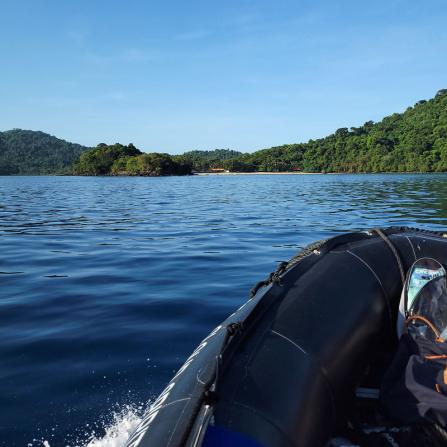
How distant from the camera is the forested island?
88.1 m

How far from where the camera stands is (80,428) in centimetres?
258

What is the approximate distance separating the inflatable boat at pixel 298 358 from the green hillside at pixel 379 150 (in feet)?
277

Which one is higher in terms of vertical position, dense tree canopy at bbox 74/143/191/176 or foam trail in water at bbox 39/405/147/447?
dense tree canopy at bbox 74/143/191/176

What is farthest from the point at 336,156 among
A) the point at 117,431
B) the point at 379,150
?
the point at 117,431

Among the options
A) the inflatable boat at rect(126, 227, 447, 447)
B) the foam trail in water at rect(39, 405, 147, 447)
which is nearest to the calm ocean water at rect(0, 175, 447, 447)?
the foam trail in water at rect(39, 405, 147, 447)

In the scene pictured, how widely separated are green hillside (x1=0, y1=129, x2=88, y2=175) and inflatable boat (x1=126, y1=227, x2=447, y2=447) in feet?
487

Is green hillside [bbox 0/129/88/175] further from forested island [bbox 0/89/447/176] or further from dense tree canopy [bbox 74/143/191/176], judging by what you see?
dense tree canopy [bbox 74/143/191/176]

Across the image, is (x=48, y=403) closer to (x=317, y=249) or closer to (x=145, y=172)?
(x=317, y=249)

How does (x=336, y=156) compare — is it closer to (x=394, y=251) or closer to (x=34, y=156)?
(x=394, y=251)

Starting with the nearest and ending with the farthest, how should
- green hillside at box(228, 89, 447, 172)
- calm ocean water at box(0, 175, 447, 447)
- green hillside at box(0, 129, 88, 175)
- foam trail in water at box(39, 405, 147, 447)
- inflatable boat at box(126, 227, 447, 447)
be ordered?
inflatable boat at box(126, 227, 447, 447) < foam trail in water at box(39, 405, 147, 447) < calm ocean water at box(0, 175, 447, 447) < green hillside at box(228, 89, 447, 172) < green hillside at box(0, 129, 88, 175)

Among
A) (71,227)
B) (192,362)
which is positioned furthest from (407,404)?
(71,227)

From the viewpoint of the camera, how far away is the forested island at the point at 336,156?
3468 inches

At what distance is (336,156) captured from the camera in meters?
116

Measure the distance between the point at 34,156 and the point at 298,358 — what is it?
620ft
